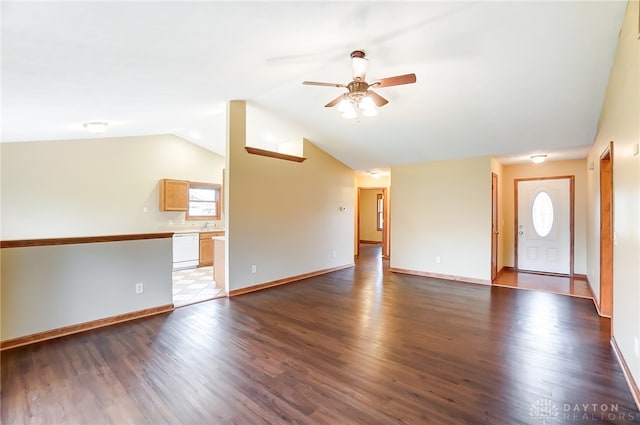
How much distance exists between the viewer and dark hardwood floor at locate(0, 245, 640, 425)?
6.39 feet

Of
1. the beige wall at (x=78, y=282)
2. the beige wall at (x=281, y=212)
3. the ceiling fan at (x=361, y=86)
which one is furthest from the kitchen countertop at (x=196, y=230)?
the ceiling fan at (x=361, y=86)

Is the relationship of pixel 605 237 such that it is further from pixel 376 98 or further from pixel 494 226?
pixel 376 98

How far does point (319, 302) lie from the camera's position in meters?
4.37

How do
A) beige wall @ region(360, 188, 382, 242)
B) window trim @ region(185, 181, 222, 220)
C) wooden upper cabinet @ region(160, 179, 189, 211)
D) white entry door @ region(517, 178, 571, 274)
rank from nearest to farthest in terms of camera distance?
white entry door @ region(517, 178, 571, 274) < wooden upper cabinet @ region(160, 179, 189, 211) < window trim @ region(185, 181, 222, 220) < beige wall @ region(360, 188, 382, 242)

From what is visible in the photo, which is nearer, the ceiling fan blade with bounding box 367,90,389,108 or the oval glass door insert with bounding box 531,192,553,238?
the ceiling fan blade with bounding box 367,90,389,108

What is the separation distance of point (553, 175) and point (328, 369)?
6.41 meters

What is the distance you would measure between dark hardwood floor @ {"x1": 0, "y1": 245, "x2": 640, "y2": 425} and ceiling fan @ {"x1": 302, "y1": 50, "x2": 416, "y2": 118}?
7.85 ft

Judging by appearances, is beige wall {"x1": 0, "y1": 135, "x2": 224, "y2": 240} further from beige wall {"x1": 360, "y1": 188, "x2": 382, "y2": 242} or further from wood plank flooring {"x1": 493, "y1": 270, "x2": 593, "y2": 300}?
wood plank flooring {"x1": 493, "y1": 270, "x2": 593, "y2": 300}

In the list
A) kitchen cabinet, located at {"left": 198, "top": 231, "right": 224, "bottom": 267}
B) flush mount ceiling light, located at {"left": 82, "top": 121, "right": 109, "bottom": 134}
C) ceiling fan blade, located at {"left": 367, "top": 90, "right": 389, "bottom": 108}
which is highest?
flush mount ceiling light, located at {"left": 82, "top": 121, "right": 109, "bottom": 134}

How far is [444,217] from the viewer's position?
5.95m

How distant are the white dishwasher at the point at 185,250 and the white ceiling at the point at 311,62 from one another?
262 cm

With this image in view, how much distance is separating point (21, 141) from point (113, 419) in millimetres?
5626

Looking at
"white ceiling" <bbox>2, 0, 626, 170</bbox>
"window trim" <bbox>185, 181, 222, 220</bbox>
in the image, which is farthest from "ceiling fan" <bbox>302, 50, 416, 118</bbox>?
"window trim" <bbox>185, 181, 222, 220</bbox>

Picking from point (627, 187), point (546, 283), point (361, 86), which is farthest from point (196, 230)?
point (546, 283)
